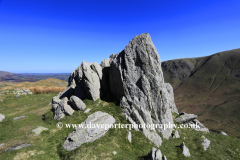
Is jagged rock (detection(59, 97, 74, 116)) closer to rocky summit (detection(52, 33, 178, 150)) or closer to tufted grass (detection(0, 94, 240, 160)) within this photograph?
rocky summit (detection(52, 33, 178, 150))

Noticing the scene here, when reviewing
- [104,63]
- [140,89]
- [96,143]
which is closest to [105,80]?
[104,63]

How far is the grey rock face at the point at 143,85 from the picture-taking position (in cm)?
2308

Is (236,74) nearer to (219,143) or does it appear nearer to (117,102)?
(219,143)

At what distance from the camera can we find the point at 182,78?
158 m

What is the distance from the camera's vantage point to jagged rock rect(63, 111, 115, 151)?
51.3 feet

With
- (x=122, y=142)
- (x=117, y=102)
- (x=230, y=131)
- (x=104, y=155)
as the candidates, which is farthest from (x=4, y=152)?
(x=230, y=131)

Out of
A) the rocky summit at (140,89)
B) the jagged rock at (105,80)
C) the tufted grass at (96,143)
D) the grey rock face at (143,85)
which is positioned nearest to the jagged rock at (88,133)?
the tufted grass at (96,143)

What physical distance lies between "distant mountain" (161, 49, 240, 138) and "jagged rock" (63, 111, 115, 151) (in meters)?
62.9

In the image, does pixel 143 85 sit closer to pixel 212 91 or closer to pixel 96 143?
pixel 96 143

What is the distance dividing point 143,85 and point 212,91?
11926cm

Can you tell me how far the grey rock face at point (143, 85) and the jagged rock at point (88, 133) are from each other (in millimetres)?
5452

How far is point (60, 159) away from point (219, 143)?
34.1m

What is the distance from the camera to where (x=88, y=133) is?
16.6m

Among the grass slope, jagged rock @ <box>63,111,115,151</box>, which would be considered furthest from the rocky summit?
jagged rock @ <box>63,111,115,151</box>
